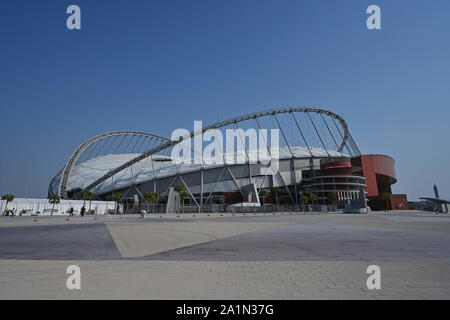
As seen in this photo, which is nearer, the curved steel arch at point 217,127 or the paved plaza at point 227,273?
the paved plaza at point 227,273

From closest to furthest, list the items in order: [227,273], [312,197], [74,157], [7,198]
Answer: [227,273] → [7,198] → [312,197] → [74,157]

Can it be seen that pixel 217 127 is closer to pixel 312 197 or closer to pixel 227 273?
pixel 312 197

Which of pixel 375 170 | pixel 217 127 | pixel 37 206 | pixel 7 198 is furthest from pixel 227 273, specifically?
pixel 375 170

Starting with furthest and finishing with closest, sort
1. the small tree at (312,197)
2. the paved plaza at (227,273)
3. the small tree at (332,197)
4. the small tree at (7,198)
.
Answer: the small tree at (332,197) → the small tree at (312,197) → the small tree at (7,198) → the paved plaza at (227,273)

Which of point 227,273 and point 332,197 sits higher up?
point 227,273

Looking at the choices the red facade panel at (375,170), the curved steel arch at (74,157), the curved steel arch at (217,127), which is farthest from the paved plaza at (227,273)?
the red facade panel at (375,170)

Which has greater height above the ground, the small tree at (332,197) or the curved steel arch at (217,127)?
the curved steel arch at (217,127)

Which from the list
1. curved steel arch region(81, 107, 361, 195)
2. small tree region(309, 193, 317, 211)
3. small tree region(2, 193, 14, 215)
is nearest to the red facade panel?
curved steel arch region(81, 107, 361, 195)

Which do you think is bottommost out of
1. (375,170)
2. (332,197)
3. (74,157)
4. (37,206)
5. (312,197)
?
(332,197)

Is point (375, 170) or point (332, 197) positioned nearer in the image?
point (332, 197)

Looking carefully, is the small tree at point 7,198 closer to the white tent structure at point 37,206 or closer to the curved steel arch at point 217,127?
the white tent structure at point 37,206

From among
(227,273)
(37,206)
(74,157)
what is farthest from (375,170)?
(74,157)

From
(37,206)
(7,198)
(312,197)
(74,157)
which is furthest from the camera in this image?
(74,157)

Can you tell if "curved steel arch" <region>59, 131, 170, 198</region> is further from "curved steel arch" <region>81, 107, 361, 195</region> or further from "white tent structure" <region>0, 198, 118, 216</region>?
"white tent structure" <region>0, 198, 118, 216</region>
